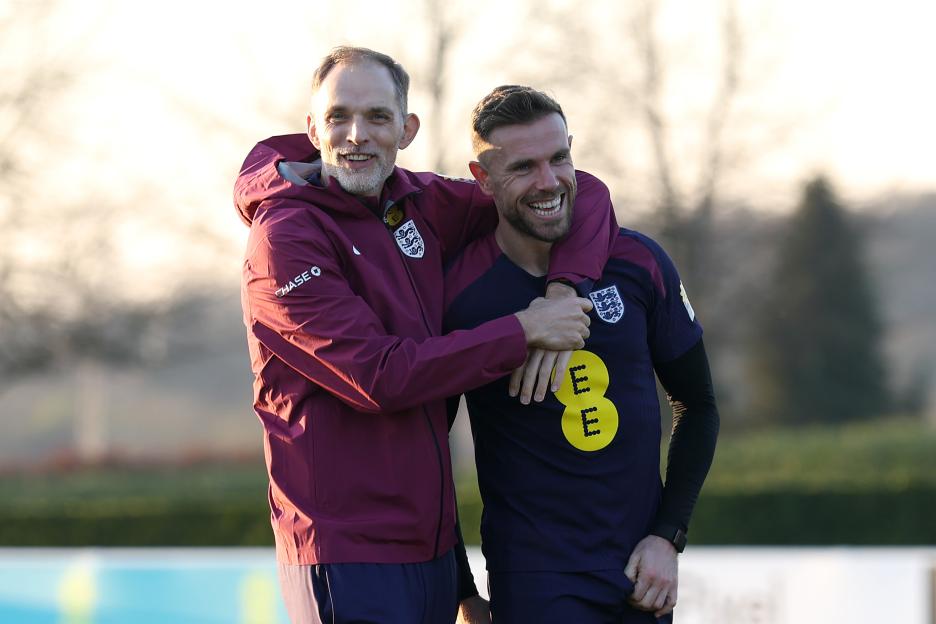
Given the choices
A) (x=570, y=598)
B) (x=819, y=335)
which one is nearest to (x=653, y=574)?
(x=570, y=598)

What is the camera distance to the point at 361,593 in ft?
9.64

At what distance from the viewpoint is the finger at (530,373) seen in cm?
313

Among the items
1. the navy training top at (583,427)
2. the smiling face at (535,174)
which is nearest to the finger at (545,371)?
the navy training top at (583,427)

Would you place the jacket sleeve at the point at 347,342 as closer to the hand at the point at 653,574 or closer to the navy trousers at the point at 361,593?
the navy trousers at the point at 361,593

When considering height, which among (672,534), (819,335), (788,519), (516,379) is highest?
(819,335)

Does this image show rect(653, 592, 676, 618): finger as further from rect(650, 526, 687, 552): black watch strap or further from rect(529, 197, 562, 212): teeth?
rect(529, 197, 562, 212): teeth

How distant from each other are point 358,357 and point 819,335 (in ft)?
66.7

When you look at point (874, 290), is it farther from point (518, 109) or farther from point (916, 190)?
point (518, 109)

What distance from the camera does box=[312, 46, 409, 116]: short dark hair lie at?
3.17 meters

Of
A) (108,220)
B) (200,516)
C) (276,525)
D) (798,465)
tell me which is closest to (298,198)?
(276,525)

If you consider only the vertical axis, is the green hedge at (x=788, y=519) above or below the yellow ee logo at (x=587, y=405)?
below

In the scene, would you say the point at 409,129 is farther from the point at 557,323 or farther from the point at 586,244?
the point at 557,323

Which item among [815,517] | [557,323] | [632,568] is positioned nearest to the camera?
[557,323]

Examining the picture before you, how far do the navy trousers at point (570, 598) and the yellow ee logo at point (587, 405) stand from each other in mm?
318
